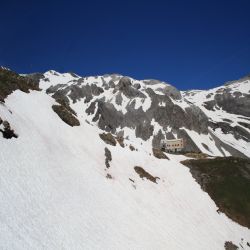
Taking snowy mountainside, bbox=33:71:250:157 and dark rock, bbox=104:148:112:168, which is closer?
dark rock, bbox=104:148:112:168

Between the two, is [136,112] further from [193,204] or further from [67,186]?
[67,186]

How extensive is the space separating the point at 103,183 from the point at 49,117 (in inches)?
501

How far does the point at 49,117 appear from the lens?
140 feet

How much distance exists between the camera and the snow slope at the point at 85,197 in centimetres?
2314

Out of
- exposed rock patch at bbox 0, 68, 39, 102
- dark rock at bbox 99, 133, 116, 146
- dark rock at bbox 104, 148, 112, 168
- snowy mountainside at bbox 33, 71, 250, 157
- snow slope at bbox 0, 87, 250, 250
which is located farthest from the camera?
→ snowy mountainside at bbox 33, 71, 250, 157

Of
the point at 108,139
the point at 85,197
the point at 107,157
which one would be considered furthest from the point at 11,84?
the point at 85,197

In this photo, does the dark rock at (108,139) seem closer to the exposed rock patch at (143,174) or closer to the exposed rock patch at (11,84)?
the exposed rock patch at (143,174)

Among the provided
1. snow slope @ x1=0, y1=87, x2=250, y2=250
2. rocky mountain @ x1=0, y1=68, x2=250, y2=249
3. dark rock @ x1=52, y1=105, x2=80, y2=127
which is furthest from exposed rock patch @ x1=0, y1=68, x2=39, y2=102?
dark rock @ x1=52, y1=105, x2=80, y2=127

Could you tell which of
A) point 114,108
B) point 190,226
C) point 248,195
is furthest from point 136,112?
point 190,226

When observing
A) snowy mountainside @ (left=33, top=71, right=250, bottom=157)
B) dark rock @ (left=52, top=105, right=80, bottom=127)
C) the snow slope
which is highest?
snowy mountainside @ (left=33, top=71, right=250, bottom=157)

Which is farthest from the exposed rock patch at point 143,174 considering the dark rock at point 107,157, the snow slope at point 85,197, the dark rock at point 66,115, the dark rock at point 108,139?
the dark rock at point 66,115

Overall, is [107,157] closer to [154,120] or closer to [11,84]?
[11,84]

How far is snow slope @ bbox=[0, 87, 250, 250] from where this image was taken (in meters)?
23.1

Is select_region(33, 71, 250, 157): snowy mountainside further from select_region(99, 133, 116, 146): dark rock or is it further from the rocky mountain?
select_region(99, 133, 116, 146): dark rock
